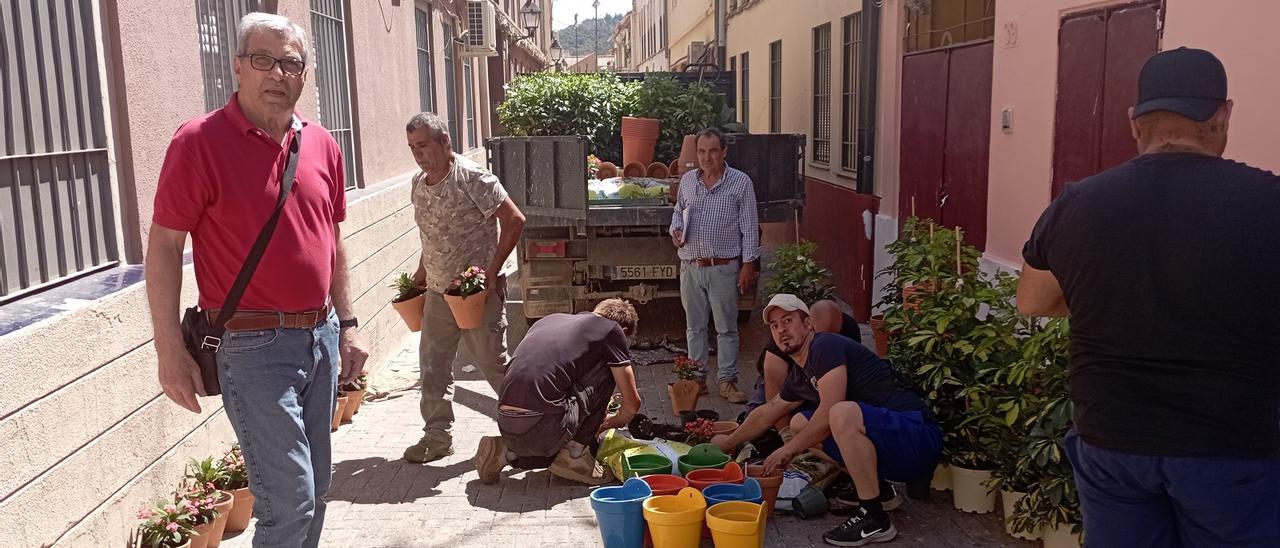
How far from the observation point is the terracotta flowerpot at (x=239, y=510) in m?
4.56

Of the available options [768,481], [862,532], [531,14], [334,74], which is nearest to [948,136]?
[768,481]

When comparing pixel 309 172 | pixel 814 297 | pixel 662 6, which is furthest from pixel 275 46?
pixel 662 6

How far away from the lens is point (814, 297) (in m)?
7.22

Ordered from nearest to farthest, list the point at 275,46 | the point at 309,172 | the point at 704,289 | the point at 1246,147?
1. the point at 275,46
2. the point at 309,172
3. the point at 1246,147
4. the point at 704,289

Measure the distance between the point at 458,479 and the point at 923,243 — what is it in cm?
307

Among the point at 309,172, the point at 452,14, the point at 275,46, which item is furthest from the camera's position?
the point at 452,14

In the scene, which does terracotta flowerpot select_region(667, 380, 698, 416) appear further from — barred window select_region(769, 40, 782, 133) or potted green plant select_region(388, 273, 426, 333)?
barred window select_region(769, 40, 782, 133)

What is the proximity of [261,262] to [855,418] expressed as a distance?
2.61 metres

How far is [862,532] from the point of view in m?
4.39

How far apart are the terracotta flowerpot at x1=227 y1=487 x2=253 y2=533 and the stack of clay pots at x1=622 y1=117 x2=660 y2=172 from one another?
5862mm

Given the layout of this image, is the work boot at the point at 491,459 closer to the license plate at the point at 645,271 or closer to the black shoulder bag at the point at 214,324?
the black shoulder bag at the point at 214,324

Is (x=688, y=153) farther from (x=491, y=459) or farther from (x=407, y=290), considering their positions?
(x=491, y=459)

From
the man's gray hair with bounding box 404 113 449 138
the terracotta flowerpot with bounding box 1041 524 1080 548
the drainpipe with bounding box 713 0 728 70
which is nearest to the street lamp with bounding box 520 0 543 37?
the drainpipe with bounding box 713 0 728 70

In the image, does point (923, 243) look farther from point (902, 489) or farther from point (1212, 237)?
point (1212, 237)
